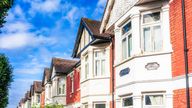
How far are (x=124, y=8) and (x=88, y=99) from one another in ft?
25.1

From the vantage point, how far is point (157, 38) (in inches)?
580

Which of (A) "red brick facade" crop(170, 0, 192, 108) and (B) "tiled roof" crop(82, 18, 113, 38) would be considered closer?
(A) "red brick facade" crop(170, 0, 192, 108)

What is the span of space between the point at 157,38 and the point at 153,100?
2.61m

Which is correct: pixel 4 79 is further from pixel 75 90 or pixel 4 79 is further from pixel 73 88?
pixel 73 88

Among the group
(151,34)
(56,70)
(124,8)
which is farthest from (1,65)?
(56,70)

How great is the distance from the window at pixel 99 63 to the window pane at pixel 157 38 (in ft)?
25.0

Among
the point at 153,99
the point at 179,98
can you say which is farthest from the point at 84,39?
the point at 179,98

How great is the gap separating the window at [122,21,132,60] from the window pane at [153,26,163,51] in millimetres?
1589

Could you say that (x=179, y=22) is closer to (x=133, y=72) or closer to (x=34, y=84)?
(x=133, y=72)

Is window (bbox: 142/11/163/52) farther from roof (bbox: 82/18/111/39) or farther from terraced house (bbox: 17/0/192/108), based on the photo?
roof (bbox: 82/18/111/39)

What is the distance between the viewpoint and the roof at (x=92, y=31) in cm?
2110

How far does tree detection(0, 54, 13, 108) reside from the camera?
20805mm

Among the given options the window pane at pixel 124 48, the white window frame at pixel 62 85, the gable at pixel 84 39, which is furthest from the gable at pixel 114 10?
the white window frame at pixel 62 85

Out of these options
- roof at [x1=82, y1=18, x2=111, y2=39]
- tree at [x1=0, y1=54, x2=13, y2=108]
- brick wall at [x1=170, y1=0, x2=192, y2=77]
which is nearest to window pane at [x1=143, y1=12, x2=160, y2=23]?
brick wall at [x1=170, y1=0, x2=192, y2=77]
